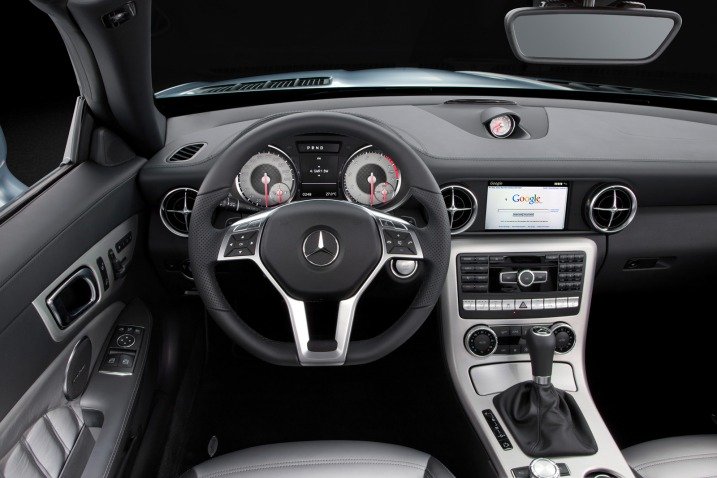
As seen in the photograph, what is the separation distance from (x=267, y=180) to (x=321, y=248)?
36 cm

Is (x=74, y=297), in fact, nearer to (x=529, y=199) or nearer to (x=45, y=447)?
(x=45, y=447)

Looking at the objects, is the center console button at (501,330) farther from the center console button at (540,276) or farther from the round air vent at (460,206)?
the round air vent at (460,206)

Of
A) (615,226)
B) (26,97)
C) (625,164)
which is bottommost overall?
(26,97)

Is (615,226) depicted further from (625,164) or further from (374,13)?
(374,13)

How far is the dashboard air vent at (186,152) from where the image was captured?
6.55 ft

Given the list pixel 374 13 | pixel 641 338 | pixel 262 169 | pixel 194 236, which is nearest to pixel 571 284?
pixel 641 338

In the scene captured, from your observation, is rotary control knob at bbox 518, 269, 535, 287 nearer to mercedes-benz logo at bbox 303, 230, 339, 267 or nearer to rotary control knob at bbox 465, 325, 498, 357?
rotary control knob at bbox 465, 325, 498, 357

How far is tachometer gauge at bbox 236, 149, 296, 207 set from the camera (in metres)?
1.69

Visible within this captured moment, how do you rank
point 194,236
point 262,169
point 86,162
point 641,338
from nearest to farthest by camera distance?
point 194,236 < point 262,169 < point 86,162 < point 641,338

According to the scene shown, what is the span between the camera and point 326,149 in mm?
1716

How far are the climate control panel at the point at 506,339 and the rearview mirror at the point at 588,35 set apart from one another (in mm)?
906

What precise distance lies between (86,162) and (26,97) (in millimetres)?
4335

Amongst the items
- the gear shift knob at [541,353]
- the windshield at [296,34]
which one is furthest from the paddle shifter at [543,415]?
the windshield at [296,34]

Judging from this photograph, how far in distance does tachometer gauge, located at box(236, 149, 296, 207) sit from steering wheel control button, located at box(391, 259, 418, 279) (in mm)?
432
